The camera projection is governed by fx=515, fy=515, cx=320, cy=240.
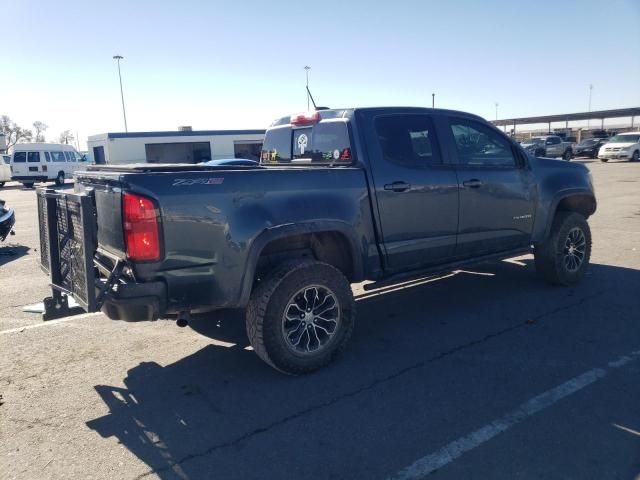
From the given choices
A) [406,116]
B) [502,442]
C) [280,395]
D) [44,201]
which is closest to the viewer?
[502,442]

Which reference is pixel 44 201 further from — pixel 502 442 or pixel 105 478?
pixel 502 442

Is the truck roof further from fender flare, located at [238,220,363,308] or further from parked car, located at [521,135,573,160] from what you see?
parked car, located at [521,135,573,160]

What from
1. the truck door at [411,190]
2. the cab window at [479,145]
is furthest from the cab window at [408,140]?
the cab window at [479,145]

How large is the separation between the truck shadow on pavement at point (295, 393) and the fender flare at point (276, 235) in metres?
Result: 0.74

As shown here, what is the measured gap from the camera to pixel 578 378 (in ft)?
12.3

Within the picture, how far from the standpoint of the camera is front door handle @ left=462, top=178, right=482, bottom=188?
16.3 feet

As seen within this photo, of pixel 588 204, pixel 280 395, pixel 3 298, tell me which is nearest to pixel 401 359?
pixel 280 395

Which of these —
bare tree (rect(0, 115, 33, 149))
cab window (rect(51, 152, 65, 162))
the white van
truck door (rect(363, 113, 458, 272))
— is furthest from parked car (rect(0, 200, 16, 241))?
bare tree (rect(0, 115, 33, 149))

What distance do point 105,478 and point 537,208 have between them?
488 cm

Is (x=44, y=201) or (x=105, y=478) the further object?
(x=44, y=201)

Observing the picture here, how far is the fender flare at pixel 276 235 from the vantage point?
3.62 meters

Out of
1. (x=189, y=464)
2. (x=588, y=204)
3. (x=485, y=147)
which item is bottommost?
(x=189, y=464)

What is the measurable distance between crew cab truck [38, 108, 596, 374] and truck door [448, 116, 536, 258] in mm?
15

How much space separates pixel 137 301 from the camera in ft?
10.8
